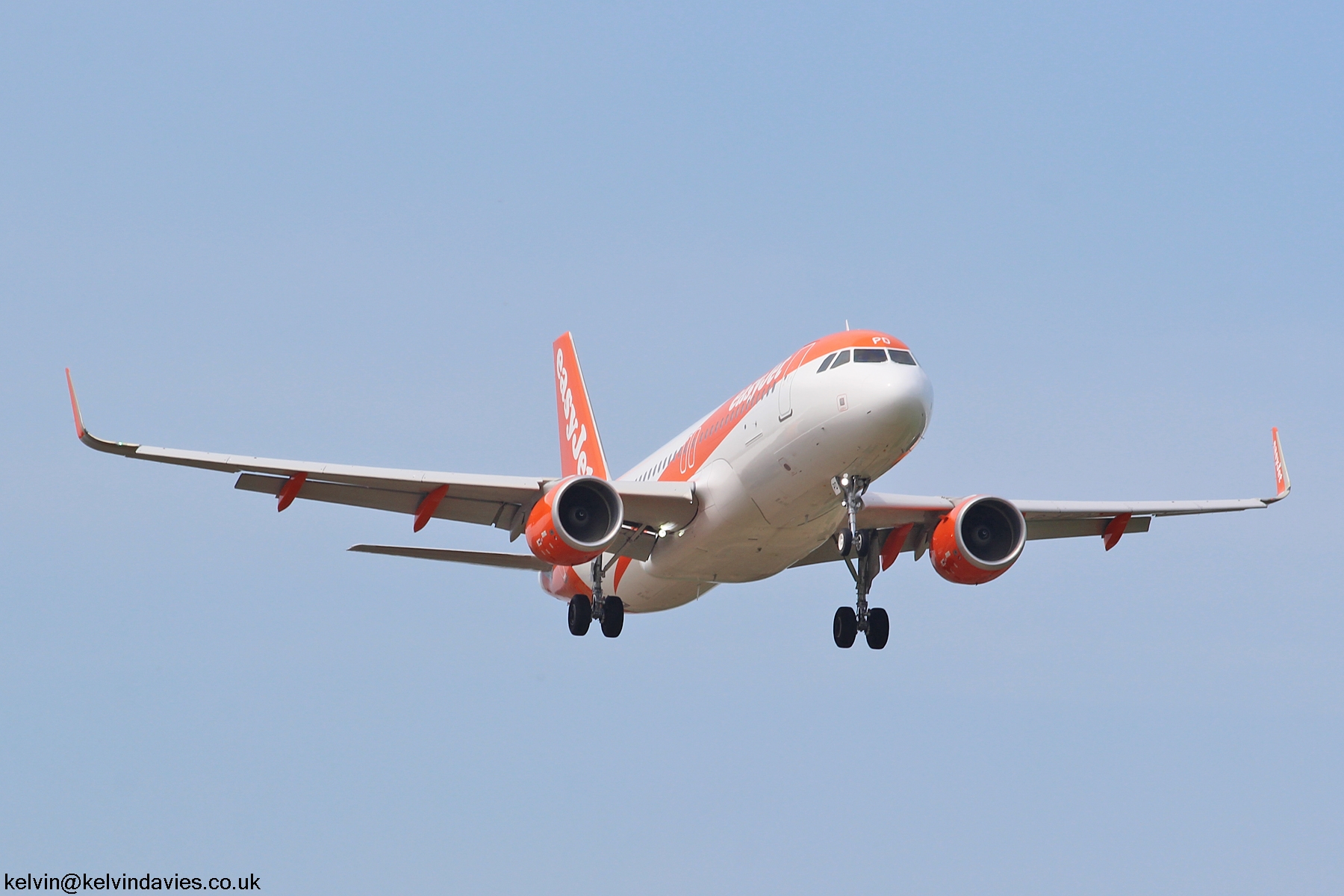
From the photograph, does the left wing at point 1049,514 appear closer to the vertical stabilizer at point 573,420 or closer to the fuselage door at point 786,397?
the fuselage door at point 786,397

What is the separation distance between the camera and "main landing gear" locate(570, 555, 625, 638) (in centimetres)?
3475

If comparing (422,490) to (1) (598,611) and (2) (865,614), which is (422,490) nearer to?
(1) (598,611)

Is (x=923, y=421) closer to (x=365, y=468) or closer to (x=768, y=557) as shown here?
(x=768, y=557)

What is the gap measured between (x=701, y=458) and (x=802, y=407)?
154 inches

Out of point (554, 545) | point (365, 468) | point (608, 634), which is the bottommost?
point (608, 634)

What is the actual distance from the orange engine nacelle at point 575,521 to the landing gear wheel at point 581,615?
438 cm

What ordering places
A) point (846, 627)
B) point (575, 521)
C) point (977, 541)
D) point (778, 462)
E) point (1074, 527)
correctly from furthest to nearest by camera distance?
point (1074, 527) < point (846, 627) < point (977, 541) < point (575, 521) < point (778, 462)

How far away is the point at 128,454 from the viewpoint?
29938 millimetres

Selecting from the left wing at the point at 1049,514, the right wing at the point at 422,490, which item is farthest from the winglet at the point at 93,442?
the left wing at the point at 1049,514

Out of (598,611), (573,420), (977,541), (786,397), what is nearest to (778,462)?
(786,397)

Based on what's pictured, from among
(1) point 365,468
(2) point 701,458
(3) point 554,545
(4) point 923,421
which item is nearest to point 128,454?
(1) point 365,468

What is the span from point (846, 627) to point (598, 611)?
5222 millimetres

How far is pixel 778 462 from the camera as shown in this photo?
2872 centimetres

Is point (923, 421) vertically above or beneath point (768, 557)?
above
